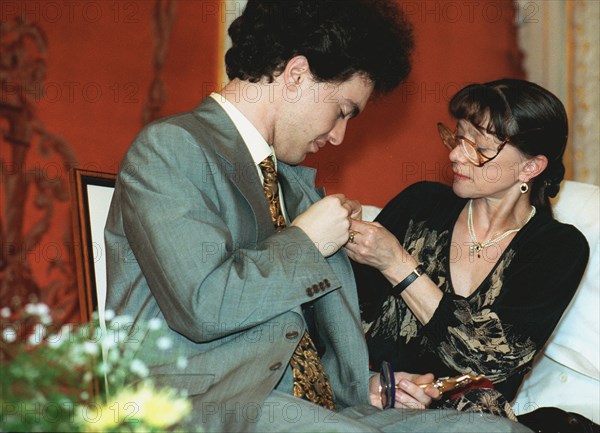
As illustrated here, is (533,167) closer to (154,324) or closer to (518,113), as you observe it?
(518,113)

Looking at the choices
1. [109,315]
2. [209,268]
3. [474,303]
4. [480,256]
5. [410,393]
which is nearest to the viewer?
[209,268]

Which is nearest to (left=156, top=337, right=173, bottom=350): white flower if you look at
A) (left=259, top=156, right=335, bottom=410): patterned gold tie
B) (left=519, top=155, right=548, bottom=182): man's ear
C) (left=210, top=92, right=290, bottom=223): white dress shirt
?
(left=259, top=156, right=335, bottom=410): patterned gold tie

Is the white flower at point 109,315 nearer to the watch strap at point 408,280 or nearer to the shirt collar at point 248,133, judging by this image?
the shirt collar at point 248,133

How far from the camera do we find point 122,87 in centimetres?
299

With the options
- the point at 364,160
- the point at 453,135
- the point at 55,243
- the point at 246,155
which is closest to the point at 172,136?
the point at 246,155

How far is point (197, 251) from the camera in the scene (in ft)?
4.87

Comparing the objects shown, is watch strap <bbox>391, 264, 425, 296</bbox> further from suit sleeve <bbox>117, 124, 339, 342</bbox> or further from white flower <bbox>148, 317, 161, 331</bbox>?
white flower <bbox>148, 317, 161, 331</bbox>

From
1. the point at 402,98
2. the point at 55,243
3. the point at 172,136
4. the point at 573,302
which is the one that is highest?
the point at 172,136

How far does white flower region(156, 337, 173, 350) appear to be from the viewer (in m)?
1.55

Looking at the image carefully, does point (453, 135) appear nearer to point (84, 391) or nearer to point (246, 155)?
point (246, 155)

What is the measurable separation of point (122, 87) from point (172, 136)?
4.83 feet

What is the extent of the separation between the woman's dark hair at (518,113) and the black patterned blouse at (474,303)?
242 mm

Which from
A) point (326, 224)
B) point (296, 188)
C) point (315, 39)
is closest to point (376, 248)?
point (296, 188)

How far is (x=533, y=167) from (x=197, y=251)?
1316 mm
